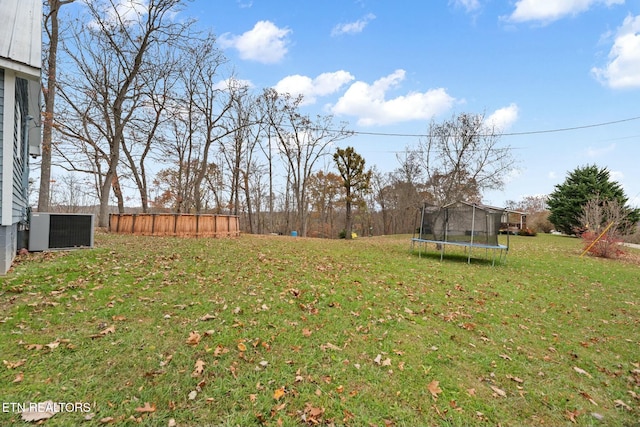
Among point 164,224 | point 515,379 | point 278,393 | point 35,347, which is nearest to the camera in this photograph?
point 278,393

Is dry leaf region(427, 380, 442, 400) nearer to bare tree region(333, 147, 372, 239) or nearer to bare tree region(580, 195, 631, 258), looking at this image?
bare tree region(580, 195, 631, 258)

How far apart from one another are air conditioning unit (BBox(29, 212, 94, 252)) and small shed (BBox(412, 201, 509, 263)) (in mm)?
9038

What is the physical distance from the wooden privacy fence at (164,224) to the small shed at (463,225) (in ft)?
25.0

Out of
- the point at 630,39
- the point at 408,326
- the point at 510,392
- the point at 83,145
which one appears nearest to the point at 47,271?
the point at 408,326

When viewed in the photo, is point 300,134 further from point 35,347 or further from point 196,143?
point 35,347

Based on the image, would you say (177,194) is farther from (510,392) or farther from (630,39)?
(630,39)

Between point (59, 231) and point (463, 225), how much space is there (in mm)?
10514

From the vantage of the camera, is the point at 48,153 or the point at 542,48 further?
the point at 542,48

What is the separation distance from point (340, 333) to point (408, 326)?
0.99 metres

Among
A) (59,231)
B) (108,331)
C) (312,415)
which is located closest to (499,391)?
(312,415)

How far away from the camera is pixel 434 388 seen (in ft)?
8.07

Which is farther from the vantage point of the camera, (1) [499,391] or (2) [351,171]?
(2) [351,171]

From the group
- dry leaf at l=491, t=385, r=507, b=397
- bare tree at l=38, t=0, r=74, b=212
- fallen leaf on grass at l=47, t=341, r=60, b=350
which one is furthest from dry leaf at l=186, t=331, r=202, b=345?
bare tree at l=38, t=0, r=74, b=212

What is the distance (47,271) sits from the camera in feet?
14.2
